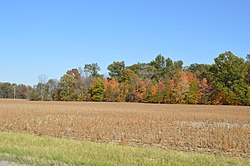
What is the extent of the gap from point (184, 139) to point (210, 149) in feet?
8.60

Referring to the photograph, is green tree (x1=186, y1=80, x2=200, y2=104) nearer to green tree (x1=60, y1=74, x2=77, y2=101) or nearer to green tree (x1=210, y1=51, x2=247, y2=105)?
green tree (x1=210, y1=51, x2=247, y2=105)

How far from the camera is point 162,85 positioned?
8581 centimetres

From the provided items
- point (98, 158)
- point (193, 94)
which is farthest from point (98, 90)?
point (98, 158)

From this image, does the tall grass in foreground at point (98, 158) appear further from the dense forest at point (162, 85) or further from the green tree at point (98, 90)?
the green tree at point (98, 90)

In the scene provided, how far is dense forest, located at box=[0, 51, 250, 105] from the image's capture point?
7538 centimetres

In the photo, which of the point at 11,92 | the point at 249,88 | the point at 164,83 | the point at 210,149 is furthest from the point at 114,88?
the point at 210,149

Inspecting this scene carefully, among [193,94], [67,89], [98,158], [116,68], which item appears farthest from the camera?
[116,68]

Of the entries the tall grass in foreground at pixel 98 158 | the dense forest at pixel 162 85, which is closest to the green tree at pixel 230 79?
the dense forest at pixel 162 85

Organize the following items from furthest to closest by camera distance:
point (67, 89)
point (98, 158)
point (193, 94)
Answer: point (67, 89) → point (193, 94) → point (98, 158)

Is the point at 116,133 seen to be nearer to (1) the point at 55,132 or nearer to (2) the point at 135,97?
(1) the point at 55,132

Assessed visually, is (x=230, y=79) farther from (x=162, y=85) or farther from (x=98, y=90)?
(x=98, y=90)

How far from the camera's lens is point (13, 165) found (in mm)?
7137

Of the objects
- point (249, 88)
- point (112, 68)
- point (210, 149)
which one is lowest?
point (210, 149)

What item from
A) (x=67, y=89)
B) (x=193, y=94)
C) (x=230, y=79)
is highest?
(x=230, y=79)
